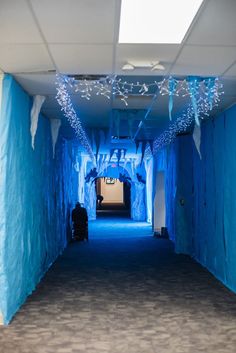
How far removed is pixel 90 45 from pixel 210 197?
3974 mm

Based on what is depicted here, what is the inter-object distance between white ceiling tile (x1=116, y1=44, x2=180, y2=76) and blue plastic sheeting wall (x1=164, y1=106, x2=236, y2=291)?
6.67ft

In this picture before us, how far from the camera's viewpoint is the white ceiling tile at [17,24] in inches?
102

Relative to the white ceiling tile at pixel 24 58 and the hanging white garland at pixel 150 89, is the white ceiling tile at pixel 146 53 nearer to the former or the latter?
the hanging white garland at pixel 150 89

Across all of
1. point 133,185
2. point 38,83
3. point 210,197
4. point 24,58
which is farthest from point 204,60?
point 133,185

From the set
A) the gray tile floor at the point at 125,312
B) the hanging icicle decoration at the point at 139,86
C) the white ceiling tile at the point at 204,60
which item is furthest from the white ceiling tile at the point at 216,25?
the gray tile floor at the point at 125,312

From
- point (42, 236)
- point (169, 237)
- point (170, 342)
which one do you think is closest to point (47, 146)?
point (42, 236)

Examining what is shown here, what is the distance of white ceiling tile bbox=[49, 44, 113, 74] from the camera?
11.1 feet

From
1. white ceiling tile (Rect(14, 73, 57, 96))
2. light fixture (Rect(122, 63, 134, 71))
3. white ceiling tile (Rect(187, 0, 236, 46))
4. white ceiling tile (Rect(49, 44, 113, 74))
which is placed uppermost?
white ceiling tile (Rect(14, 73, 57, 96))

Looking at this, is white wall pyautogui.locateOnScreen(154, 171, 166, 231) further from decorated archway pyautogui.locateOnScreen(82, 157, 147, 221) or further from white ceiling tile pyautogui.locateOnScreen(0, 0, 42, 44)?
white ceiling tile pyautogui.locateOnScreen(0, 0, 42, 44)

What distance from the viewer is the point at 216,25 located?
2.89 m

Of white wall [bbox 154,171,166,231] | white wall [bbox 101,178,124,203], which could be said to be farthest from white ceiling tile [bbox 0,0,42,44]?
white wall [bbox 101,178,124,203]

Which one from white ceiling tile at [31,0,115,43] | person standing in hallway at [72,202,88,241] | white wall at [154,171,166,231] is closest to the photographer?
white ceiling tile at [31,0,115,43]

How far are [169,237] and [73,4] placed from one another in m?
9.07

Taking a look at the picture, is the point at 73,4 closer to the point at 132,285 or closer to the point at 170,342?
the point at 170,342
